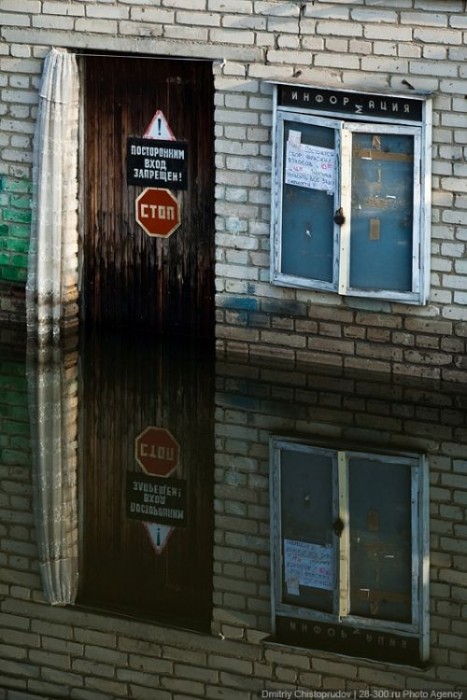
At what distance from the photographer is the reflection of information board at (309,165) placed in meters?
13.7

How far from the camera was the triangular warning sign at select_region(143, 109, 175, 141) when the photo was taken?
14594mm

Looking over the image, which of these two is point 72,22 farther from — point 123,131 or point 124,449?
point 124,449

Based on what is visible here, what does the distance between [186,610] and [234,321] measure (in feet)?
15.1

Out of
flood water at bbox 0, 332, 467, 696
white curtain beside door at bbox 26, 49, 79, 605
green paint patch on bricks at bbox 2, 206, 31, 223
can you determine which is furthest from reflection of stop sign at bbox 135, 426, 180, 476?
green paint patch on bricks at bbox 2, 206, 31, 223

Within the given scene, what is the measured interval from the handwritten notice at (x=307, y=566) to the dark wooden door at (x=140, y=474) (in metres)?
0.49

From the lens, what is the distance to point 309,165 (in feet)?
45.0

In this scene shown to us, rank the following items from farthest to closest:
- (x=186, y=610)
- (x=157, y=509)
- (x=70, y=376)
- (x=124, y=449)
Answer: (x=70, y=376), (x=124, y=449), (x=157, y=509), (x=186, y=610)

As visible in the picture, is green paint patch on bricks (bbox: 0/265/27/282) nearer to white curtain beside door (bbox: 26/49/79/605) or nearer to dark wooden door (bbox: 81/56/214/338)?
white curtain beside door (bbox: 26/49/79/605)

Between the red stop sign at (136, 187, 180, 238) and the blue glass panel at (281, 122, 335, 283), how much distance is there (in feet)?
4.11

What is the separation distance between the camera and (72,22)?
14.3 meters

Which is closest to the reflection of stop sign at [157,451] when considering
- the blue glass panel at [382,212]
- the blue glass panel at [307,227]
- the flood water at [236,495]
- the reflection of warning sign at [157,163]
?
the flood water at [236,495]

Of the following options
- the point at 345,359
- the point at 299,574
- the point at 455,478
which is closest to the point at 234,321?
the point at 345,359

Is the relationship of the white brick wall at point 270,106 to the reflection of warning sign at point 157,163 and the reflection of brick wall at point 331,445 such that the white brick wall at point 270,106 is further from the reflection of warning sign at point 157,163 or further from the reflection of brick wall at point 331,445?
the reflection of warning sign at point 157,163

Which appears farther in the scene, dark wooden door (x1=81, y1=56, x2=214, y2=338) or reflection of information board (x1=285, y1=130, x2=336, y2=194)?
dark wooden door (x1=81, y1=56, x2=214, y2=338)
